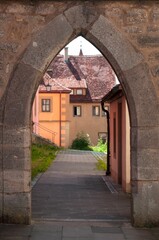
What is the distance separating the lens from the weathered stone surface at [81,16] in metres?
7.09

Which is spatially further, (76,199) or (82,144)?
(82,144)

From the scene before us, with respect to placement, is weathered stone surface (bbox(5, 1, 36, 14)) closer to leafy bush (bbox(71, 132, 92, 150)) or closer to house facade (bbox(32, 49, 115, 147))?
leafy bush (bbox(71, 132, 92, 150))

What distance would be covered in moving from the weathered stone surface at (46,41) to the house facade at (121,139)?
4.18 metres

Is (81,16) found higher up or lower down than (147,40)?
higher up

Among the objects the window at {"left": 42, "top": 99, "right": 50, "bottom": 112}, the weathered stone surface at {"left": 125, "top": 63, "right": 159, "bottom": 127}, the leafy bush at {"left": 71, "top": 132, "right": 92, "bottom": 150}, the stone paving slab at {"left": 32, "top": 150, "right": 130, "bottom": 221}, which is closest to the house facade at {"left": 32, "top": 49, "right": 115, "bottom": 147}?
the window at {"left": 42, "top": 99, "right": 50, "bottom": 112}

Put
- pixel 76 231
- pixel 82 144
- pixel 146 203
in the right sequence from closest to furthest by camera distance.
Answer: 1. pixel 76 231
2. pixel 146 203
3. pixel 82 144

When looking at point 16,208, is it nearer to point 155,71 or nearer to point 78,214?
point 78,214

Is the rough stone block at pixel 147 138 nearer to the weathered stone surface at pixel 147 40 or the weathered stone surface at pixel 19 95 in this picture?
the weathered stone surface at pixel 147 40

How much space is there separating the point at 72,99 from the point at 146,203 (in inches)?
1544

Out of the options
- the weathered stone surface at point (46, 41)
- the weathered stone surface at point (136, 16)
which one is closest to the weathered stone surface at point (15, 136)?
the weathered stone surface at point (46, 41)

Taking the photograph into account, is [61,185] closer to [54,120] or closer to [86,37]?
[86,37]

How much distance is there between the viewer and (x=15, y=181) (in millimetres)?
7059


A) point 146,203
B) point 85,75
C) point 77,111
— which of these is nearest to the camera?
point 146,203

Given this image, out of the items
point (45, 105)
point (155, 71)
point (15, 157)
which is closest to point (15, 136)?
point (15, 157)
